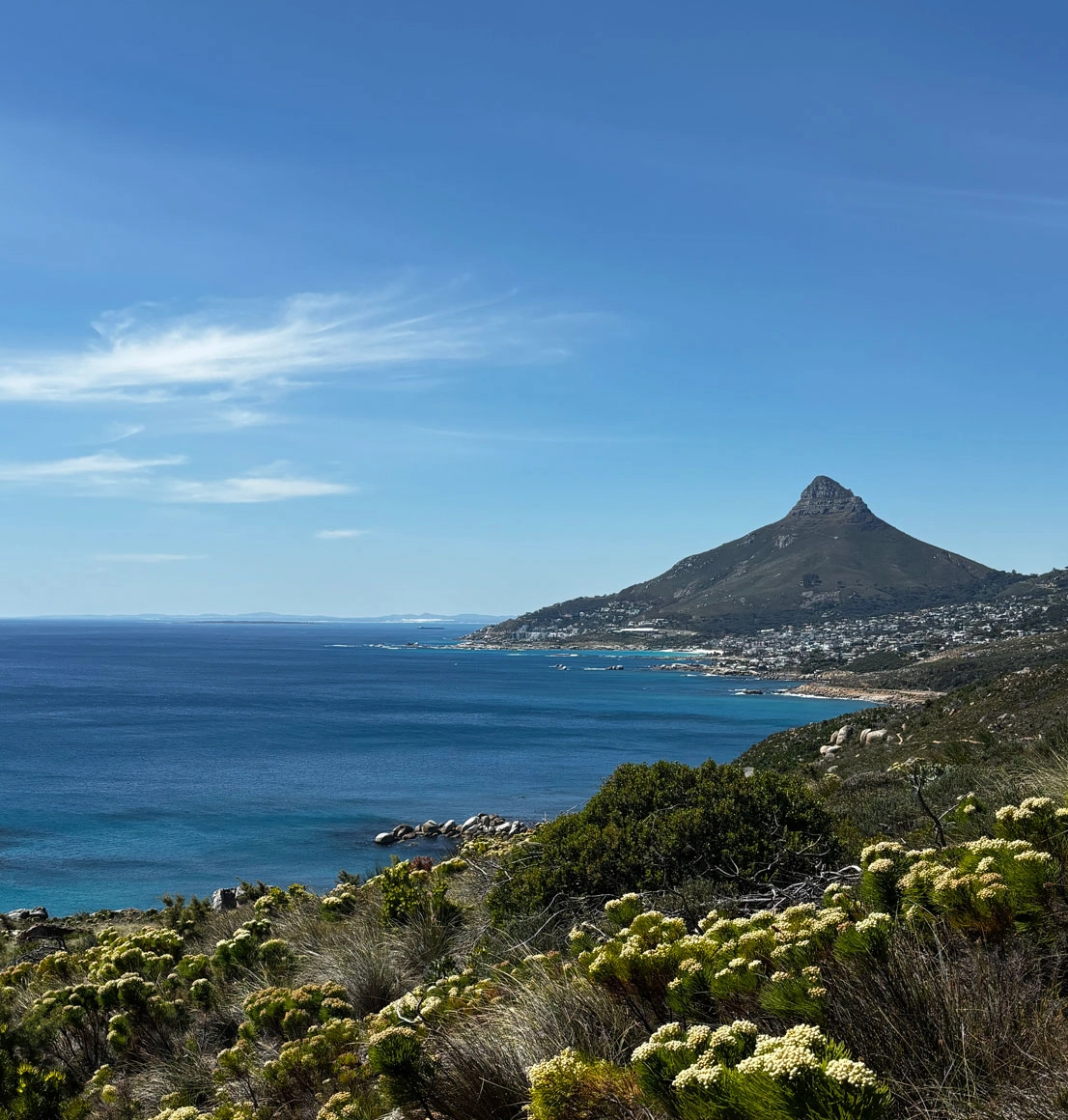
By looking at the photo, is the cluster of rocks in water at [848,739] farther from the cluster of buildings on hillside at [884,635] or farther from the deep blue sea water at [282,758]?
the cluster of buildings on hillside at [884,635]

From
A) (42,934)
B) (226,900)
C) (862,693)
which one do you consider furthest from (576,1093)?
(862,693)

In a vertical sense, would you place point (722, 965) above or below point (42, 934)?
above

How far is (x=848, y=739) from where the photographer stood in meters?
32.2

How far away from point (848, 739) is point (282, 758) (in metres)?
39.7

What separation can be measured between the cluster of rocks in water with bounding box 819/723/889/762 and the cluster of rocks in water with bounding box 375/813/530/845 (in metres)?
12.5

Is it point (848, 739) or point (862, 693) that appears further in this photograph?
point (862, 693)

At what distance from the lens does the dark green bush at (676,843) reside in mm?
7562

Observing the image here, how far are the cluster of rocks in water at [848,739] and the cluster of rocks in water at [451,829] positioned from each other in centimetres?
1247

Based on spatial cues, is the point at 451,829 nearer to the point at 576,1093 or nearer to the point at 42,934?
the point at 42,934

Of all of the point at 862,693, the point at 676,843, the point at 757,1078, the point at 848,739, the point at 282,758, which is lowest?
the point at 862,693

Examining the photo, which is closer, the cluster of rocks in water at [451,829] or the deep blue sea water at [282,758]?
the deep blue sea water at [282,758]

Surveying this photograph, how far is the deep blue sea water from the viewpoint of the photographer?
3228 centimetres

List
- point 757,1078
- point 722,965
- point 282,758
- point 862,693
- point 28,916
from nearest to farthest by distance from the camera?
1. point 757,1078
2. point 722,965
3. point 28,916
4. point 282,758
5. point 862,693

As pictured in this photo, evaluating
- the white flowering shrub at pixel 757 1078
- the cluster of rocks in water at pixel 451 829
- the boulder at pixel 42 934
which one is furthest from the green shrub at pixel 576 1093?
the cluster of rocks in water at pixel 451 829
